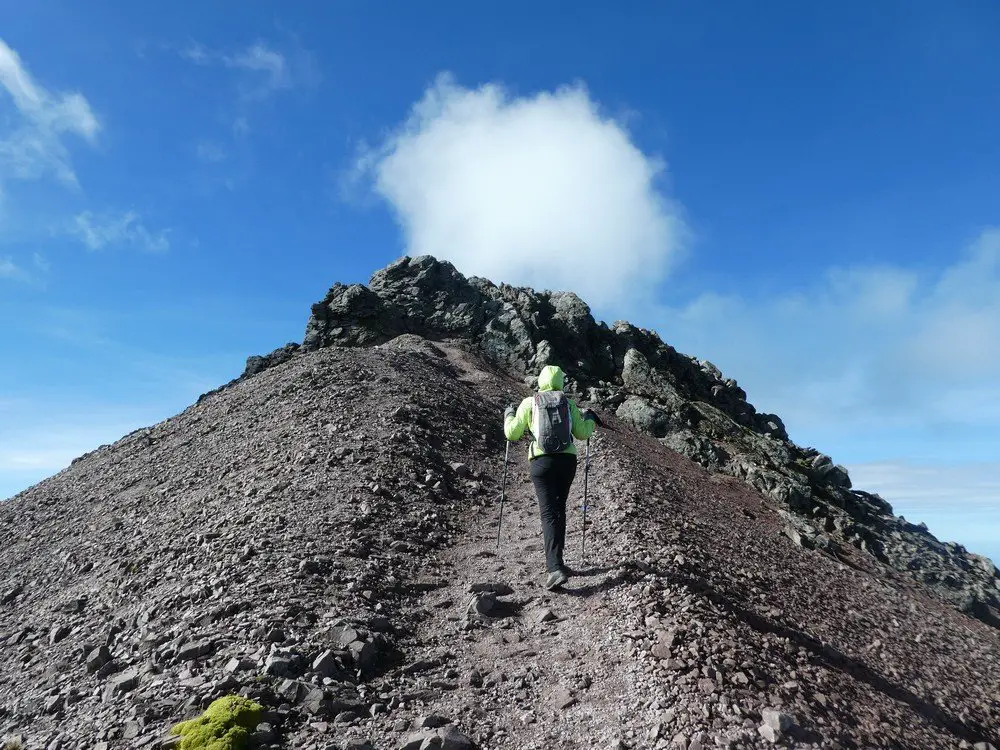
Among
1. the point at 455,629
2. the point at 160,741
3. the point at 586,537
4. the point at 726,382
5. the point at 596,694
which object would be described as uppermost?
the point at 726,382

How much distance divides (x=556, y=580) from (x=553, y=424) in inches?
98.3

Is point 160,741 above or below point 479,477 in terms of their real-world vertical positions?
below

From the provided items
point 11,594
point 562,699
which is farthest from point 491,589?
point 11,594

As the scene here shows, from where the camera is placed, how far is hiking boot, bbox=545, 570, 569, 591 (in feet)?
33.1

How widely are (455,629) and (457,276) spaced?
33.7 m

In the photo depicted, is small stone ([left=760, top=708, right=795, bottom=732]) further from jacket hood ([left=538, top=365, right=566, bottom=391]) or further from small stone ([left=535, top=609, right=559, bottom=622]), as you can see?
jacket hood ([left=538, top=365, right=566, bottom=391])

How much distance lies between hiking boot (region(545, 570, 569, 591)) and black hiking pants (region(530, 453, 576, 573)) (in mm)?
126

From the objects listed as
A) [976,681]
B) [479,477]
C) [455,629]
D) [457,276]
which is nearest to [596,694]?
[455,629]

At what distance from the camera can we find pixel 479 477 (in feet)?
55.4

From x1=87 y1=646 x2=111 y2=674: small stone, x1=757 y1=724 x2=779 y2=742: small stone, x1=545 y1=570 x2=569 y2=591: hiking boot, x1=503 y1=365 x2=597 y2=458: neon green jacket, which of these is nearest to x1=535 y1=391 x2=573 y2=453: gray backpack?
x1=503 y1=365 x2=597 y2=458: neon green jacket

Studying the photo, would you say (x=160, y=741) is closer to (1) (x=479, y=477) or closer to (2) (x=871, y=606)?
(1) (x=479, y=477)

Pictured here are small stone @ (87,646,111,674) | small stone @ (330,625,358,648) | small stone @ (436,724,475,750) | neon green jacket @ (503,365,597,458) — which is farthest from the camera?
neon green jacket @ (503,365,597,458)

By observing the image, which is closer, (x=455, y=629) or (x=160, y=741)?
(x=160, y=741)

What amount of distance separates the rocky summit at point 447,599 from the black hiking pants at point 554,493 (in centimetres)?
63
